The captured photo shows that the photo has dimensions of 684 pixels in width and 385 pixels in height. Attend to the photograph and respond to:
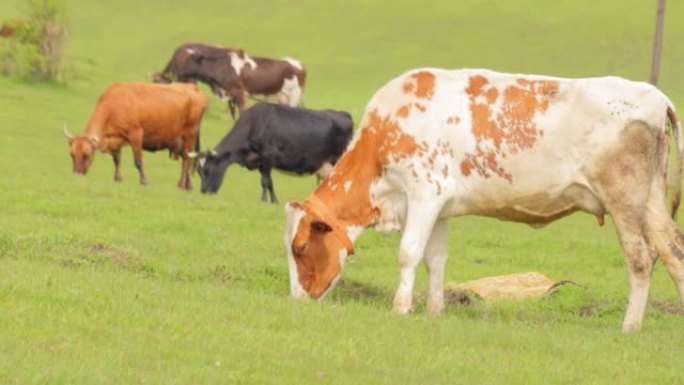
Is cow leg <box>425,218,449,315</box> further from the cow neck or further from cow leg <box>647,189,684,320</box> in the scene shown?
cow leg <box>647,189,684,320</box>

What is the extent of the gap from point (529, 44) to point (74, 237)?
53.6 meters

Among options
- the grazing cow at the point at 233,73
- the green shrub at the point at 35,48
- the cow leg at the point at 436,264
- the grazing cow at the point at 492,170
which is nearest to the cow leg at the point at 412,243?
the grazing cow at the point at 492,170

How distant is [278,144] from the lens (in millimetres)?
26578

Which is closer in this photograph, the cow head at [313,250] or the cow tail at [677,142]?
the cow tail at [677,142]

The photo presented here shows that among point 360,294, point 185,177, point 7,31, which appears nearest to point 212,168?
point 185,177

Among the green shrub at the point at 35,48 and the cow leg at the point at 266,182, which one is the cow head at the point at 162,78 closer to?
the green shrub at the point at 35,48

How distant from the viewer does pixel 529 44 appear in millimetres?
67250

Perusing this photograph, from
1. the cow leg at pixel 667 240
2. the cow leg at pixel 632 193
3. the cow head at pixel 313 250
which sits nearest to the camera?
the cow leg at pixel 632 193

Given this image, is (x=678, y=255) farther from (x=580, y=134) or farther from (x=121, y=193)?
(x=121, y=193)

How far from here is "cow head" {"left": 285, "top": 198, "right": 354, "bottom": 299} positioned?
40.8 feet

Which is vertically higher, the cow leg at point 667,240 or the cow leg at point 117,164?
the cow leg at point 667,240

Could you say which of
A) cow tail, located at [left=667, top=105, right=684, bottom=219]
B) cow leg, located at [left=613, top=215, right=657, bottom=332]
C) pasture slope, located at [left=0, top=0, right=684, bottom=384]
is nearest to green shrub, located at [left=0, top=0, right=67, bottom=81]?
pasture slope, located at [left=0, top=0, right=684, bottom=384]

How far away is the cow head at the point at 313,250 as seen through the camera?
40.8 feet

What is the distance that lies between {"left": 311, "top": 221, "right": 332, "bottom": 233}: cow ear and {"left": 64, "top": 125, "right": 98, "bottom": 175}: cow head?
1565 cm
